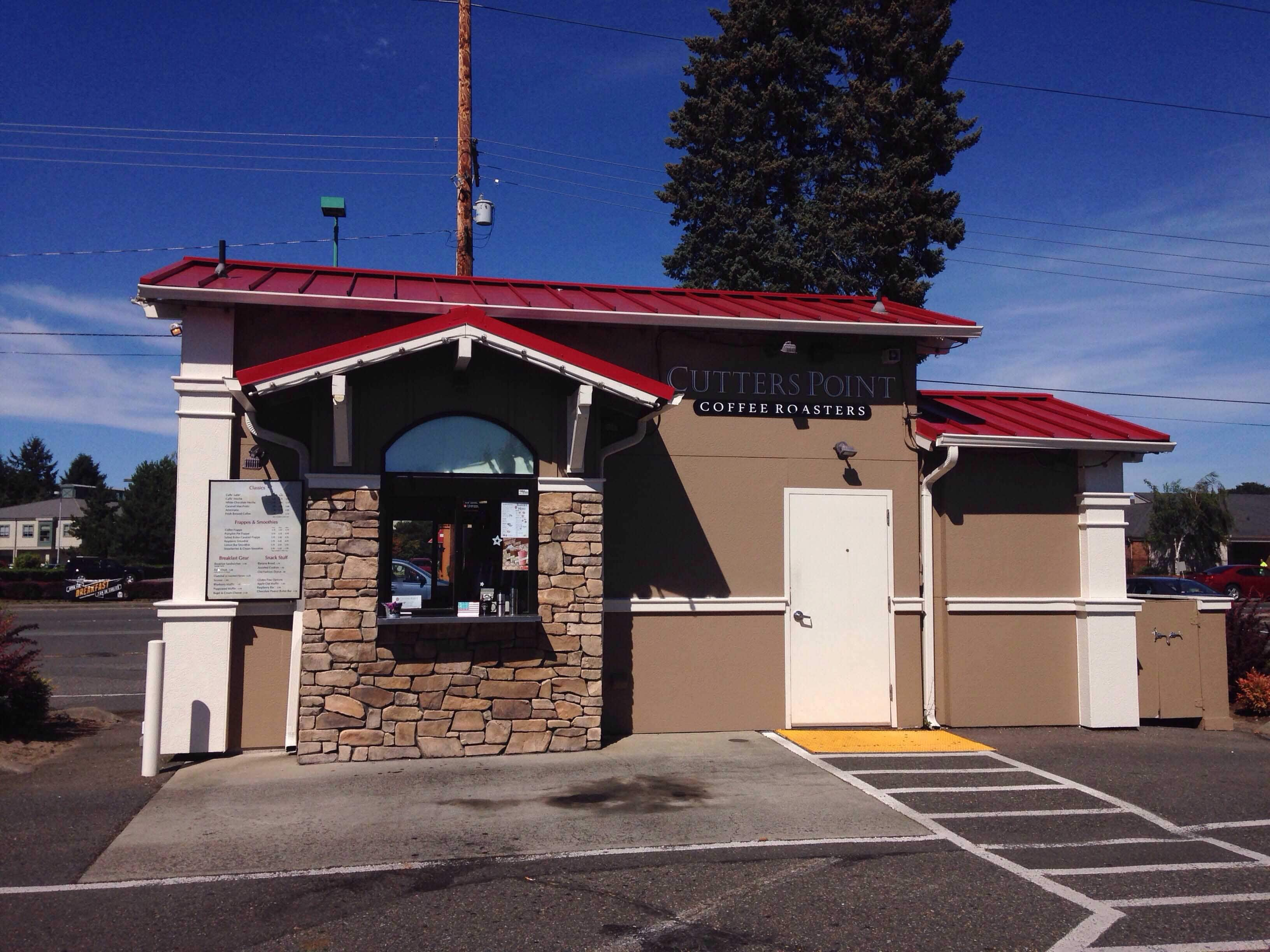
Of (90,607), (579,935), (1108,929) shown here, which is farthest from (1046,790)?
(90,607)

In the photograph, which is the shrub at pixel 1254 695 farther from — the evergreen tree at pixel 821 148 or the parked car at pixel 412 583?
the evergreen tree at pixel 821 148

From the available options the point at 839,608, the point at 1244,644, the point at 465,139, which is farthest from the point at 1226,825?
the point at 465,139

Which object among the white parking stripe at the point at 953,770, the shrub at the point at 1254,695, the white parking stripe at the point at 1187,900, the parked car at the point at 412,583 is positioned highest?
the parked car at the point at 412,583

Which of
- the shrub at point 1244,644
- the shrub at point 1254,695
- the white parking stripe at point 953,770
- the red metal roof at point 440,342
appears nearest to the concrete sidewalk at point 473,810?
the white parking stripe at point 953,770

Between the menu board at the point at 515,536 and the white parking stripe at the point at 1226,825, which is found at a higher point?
the menu board at the point at 515,536

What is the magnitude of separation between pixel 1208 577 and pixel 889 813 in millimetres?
36334

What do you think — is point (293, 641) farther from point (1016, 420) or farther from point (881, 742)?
point (1016, 420)

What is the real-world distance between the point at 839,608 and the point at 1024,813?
3.15 meters

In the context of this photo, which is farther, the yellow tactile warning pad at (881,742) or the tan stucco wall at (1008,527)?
the tan stucco wall at (1008,527)

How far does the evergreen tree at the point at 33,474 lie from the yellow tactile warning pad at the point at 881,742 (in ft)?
318

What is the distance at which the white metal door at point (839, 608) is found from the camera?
9.74 meters

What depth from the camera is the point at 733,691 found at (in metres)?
9.55

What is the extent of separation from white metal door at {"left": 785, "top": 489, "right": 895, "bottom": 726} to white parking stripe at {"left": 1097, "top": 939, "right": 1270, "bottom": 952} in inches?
200

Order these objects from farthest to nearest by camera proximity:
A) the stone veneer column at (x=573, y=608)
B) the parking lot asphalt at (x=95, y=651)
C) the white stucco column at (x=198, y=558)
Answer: the parking lot asphalt at (x=95, y=651) → the stone veneer column at (x=573, y=608) → the white stucco column at (x=198, y=558)
